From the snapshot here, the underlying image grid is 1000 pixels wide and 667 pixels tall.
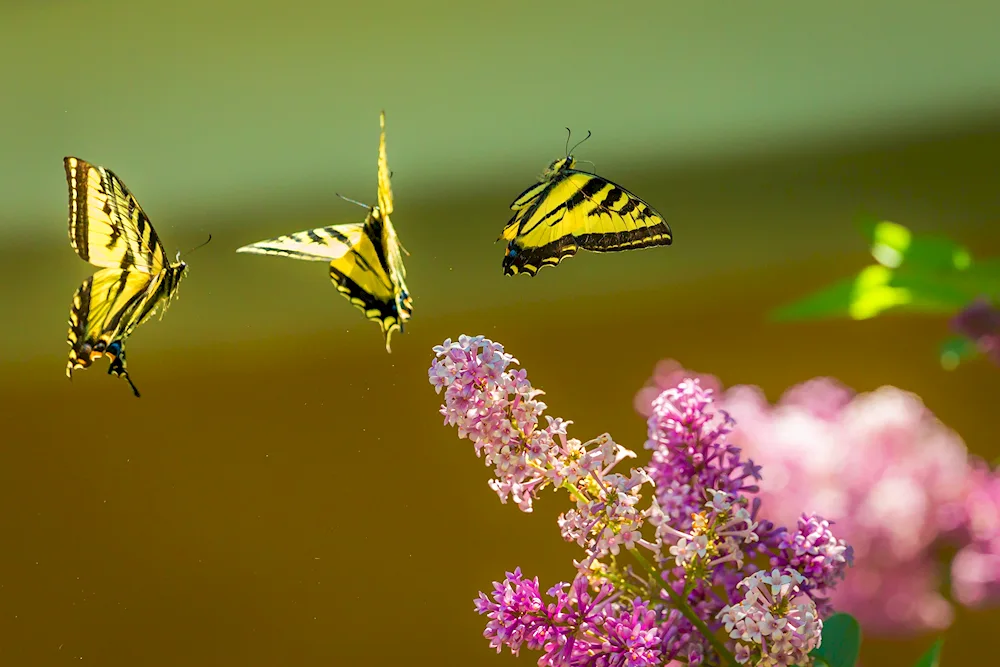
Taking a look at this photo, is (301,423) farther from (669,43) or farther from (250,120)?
(669,43)

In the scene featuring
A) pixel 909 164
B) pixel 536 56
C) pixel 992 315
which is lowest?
pixel 909 164

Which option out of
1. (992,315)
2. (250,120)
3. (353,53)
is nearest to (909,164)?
(353,53)

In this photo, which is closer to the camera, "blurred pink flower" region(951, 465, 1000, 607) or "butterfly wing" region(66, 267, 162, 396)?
"butterfly wing" region(66, 267, 162, 396)

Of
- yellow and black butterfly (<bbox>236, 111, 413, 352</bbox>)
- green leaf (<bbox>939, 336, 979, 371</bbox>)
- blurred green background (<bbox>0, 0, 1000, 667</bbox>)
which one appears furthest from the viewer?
blurred green background (<bbox>0, 0, 1000, 667</bbox>)

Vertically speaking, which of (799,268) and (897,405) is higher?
(897,405)

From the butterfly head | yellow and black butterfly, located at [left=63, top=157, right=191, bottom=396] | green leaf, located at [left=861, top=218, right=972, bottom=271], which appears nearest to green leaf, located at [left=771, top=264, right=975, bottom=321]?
green leaf, located at [left=861, top=218, right=972, bottom=271]

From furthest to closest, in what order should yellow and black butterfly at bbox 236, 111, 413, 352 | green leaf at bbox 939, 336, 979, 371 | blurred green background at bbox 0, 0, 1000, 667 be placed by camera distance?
1. blurred green background at bbox 0, 0, 1000, 667
2. green leaf at bbox 939, 336, 979, 371
3. yellow and black butterfly at bbox 236, 111, 413, 352

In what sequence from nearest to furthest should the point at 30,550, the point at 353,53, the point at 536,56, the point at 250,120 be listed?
1. the point at 30,550
2. the point at 250,120
3. the point at 353,53
4. the point at 536,56

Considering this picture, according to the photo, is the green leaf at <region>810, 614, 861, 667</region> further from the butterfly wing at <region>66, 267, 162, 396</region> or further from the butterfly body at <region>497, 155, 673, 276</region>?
the butterfly wing at <region>66, 267, 162, 396</region>
